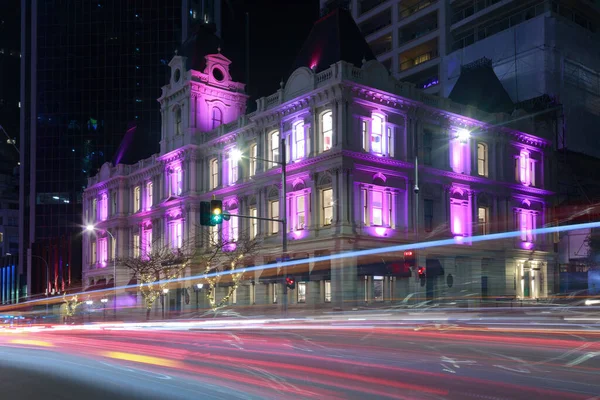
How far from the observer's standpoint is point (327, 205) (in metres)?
43.0

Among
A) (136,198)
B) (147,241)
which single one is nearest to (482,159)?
(147,241)

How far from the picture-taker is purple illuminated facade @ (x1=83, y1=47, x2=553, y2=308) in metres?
42.2

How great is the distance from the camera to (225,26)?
9794 cm

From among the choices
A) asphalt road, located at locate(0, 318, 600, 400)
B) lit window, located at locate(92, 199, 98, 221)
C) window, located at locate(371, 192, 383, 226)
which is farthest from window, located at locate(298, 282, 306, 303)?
lit window, located at locate(92, 199, 98, 221)

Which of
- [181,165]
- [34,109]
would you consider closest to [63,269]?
[34,109]

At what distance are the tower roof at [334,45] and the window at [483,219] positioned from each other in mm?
13193

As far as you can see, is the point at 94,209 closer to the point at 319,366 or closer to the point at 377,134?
the point at 377,134

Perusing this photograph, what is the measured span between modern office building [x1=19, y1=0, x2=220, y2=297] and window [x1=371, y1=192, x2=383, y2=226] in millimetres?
54870

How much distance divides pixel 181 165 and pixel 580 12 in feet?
124

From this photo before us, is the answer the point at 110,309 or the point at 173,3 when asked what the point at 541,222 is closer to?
the point at 110,309

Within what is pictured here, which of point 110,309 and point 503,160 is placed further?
point 110,309

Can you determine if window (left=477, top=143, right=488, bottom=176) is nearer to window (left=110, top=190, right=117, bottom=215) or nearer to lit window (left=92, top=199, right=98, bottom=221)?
window (left=110, top=190, right=117, bottom=215)

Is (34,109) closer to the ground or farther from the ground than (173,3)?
closer to the ground

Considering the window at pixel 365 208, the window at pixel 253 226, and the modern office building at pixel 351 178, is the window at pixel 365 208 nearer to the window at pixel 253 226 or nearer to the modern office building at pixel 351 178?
→ the modern office building at pixel 351 178
